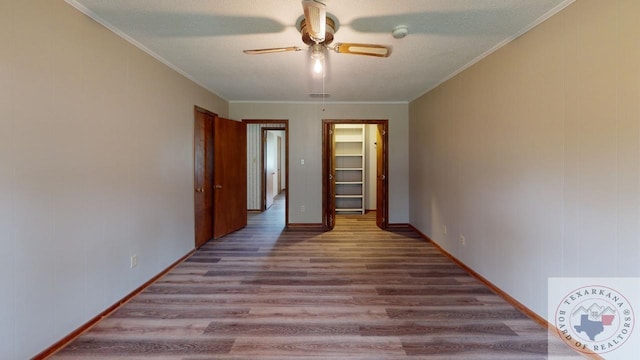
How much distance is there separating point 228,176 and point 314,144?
5.41ft

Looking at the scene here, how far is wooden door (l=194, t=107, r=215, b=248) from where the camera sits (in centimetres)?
394

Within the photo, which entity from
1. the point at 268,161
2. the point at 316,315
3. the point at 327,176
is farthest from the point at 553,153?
the point at 268,161

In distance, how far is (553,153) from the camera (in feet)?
6.68

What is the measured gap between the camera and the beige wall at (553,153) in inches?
63.0

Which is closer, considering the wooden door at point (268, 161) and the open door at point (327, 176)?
the open door at point (327, 176)

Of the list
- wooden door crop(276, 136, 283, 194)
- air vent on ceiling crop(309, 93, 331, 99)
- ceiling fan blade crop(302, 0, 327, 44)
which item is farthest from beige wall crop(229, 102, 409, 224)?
wooden door crop(276, 136, 283, 194)

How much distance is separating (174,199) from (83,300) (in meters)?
1.43

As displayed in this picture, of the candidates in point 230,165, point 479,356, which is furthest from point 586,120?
point 230,165

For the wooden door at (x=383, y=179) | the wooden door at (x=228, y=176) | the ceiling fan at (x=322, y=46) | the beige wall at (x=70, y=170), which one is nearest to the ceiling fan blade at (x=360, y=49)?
the ceiling fan at (x=322, y=46)

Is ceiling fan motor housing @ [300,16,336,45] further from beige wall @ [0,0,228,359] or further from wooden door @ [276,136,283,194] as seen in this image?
wooden door @ [276,136,283,194]

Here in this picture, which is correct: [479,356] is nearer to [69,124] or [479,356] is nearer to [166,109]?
[69,124]

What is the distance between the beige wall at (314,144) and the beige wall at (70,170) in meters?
2.41

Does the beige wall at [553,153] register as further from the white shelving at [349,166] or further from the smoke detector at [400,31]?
the white shelving at [349,166]

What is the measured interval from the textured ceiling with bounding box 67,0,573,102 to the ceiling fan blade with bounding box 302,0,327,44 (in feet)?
0.88
